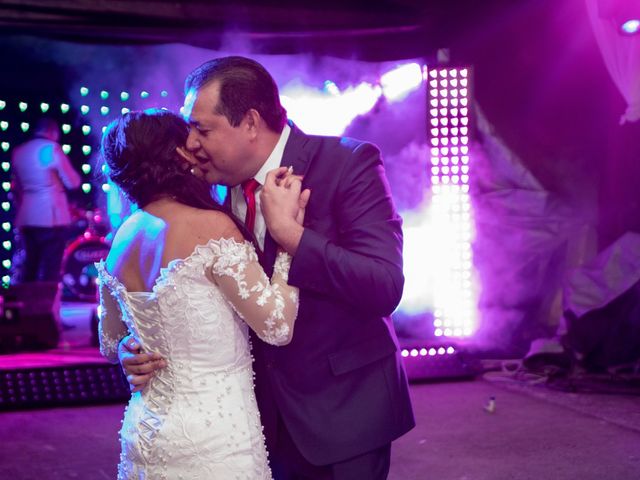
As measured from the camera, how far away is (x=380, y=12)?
19.2 feet

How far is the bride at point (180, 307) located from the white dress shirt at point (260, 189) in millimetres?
64

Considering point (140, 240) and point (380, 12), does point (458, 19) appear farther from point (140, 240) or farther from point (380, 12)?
point (140, 240)

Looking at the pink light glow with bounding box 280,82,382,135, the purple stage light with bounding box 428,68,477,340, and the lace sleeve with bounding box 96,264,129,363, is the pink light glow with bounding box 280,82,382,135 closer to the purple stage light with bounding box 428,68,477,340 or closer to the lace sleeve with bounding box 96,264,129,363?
the purple stage light with bounding box 428,68,477,340

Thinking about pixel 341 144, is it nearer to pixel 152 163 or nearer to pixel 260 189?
pixel 260 189

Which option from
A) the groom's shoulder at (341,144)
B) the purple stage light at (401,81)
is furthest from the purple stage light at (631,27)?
the groom's shoulder at (341,144)

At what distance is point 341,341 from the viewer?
1.98 metres

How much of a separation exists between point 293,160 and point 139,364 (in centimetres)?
64

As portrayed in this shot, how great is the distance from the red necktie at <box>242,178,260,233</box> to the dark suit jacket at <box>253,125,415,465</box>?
0.09 meters

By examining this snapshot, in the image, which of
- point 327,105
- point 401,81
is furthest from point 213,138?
point 401,81

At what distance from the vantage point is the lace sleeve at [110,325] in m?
2.18

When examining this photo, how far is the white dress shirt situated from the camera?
2053mm

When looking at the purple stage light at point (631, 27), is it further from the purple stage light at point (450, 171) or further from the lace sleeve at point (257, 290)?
the lace sleeve at point (257, 290)

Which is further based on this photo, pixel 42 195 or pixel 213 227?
pixel 42 195

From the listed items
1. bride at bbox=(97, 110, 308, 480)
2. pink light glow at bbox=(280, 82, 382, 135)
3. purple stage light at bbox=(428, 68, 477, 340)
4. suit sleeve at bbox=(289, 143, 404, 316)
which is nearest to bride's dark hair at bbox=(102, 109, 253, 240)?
bride at bbox=(97, 110, 308, 480)
